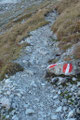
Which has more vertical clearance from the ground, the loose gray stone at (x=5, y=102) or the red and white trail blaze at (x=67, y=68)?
the red and white trail blaze at (x=67, y=68)

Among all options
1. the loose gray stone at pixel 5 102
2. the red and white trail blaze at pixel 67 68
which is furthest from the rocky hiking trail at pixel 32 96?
the red and white trail blaze at pixel 67 68

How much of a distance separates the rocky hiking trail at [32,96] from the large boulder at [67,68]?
55 centimetres

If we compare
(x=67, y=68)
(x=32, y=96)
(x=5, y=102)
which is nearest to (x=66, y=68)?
(x=67, y=68)

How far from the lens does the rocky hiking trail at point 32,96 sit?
515cm

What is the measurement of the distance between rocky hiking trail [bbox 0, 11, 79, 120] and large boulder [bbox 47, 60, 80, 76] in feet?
1.82

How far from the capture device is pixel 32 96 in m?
6.02

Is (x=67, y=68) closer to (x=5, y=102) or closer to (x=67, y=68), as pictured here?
(x=67, y=68)

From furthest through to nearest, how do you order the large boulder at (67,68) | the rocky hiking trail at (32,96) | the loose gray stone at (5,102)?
the large boulder at (67,68) < the loose gray stone at (5,102) < the rocky hiking trail at (32,96)

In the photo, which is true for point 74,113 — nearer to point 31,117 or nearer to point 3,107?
point 31,117

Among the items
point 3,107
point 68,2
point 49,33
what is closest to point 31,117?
point 3,107

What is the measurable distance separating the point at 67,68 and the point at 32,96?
170cm

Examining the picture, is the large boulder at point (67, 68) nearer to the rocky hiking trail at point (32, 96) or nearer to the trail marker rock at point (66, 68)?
the trail marker rock at point (66, 68)

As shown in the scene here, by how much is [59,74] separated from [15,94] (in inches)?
73.0

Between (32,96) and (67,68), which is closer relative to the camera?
(32,96)
